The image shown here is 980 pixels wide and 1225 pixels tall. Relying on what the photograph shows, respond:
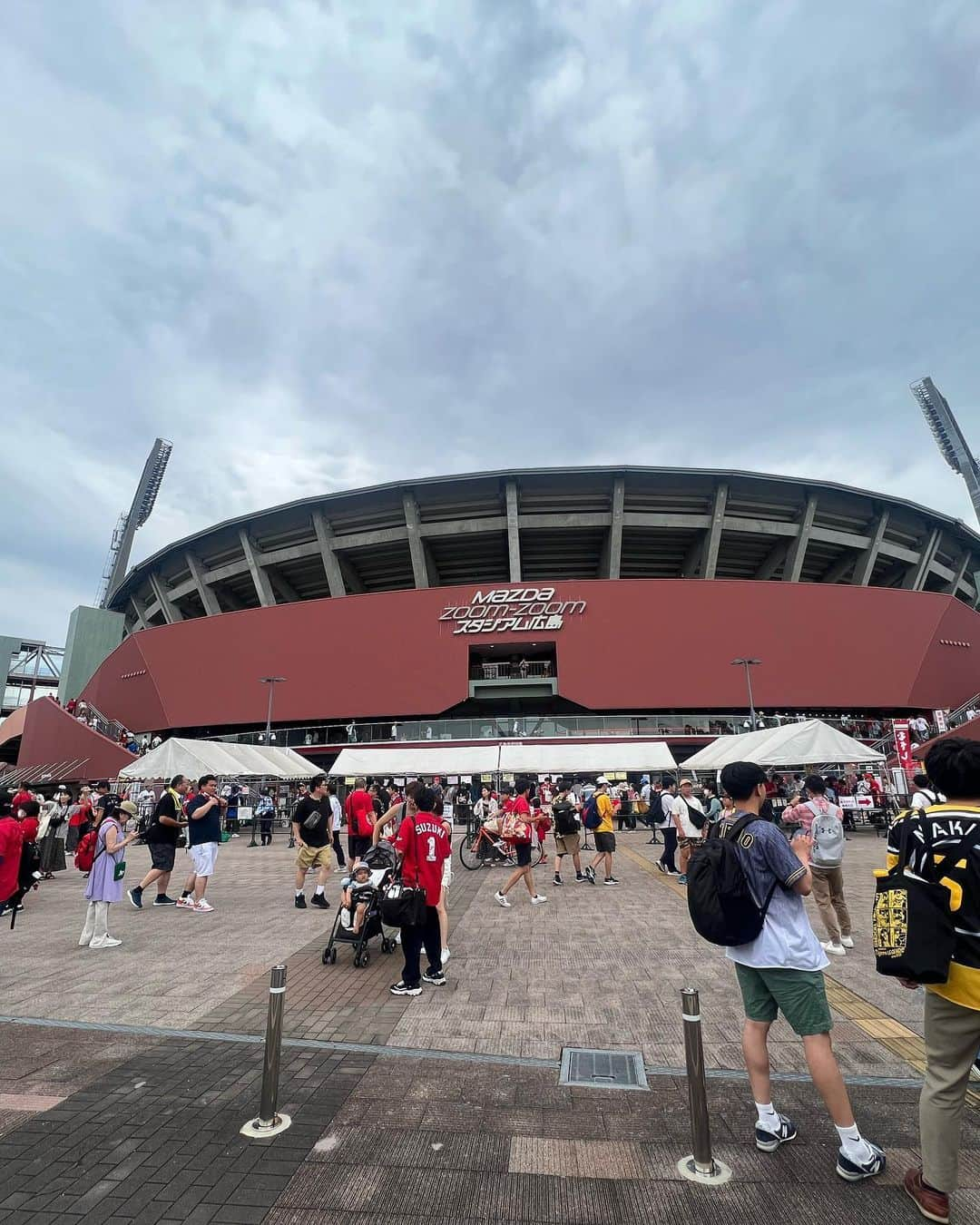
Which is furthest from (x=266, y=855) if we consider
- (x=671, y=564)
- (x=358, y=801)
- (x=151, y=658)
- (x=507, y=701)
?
(x=671, y=564)

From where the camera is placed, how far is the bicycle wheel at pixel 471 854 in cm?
1376

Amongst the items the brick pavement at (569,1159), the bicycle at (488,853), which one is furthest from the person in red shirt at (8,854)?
the bicycle at (488,853)

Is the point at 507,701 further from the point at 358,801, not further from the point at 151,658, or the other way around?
the point at 358,801

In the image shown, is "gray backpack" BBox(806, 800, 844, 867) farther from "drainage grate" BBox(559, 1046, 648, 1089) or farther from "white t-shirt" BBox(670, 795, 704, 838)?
"white t-shirt" BBox(670, 795, 704, 838)

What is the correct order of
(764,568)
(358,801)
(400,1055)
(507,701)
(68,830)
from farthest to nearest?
1. (764,568)
2. (507,701)
3. (68,830)
4. (358,801)
5. (400,1055)

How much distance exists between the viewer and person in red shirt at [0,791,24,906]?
6.11m

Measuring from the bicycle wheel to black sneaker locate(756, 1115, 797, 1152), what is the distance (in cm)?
1096

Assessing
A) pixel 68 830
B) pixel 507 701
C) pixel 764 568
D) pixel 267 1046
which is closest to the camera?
pixel 267 1046

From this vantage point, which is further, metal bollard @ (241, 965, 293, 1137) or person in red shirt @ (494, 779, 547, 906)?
person in red shirt @ (494, 779, 547, 906)

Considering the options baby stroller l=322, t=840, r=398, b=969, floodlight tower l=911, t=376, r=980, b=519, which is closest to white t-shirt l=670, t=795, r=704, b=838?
baby stroller l=322, t=840, r=398, b=969

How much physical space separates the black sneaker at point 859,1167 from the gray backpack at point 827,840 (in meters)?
4.31

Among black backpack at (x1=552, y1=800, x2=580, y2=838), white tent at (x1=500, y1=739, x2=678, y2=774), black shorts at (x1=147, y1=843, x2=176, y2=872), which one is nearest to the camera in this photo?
black shorts at (x1=147, y1=843, x2=176, y2=872)

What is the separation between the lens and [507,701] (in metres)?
37.0

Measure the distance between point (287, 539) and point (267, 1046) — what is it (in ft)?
135
